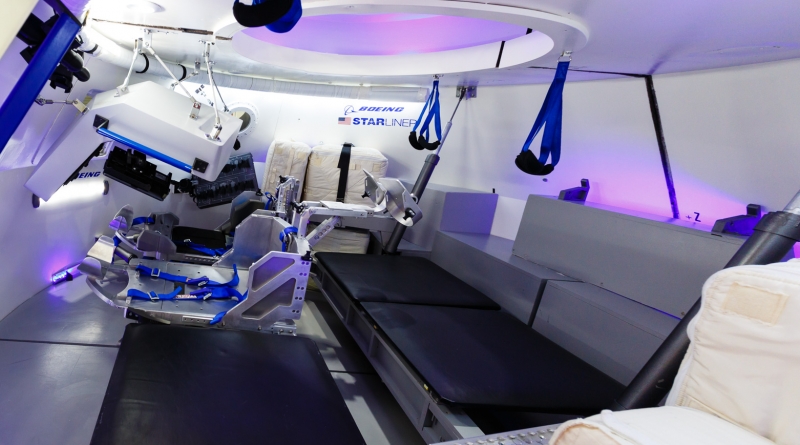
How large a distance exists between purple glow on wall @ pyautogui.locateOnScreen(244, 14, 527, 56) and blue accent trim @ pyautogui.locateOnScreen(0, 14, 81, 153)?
279 centimetres

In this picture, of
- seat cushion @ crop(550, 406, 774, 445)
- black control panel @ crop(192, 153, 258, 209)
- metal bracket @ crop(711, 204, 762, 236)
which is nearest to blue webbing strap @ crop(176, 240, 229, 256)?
black control panel @ crop(192, 153, 258, 209)

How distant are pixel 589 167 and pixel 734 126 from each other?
119 cm

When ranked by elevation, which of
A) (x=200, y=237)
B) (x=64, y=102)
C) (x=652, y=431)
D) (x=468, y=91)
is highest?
(x=468, y=91)

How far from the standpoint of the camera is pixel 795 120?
259cm

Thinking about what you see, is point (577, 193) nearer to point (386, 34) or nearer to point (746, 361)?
point (386, 34)

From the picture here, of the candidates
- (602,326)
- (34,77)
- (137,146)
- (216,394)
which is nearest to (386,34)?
(137,146)

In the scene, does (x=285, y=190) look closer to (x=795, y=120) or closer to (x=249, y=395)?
(x=249, y=395)

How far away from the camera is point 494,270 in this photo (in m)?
3.79

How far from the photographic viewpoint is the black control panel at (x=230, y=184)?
19.1 feet

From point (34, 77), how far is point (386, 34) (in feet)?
11.5

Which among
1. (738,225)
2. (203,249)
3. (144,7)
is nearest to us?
(738,225)

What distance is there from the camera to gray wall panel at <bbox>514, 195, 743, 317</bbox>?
8.27 feet

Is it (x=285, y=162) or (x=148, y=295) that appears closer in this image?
(x=148, y=295)

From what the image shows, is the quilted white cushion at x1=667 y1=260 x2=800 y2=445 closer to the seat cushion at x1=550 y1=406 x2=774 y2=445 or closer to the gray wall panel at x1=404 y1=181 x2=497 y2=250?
the seat cushion at x1=550 y1=406 x2=774 y2=445
